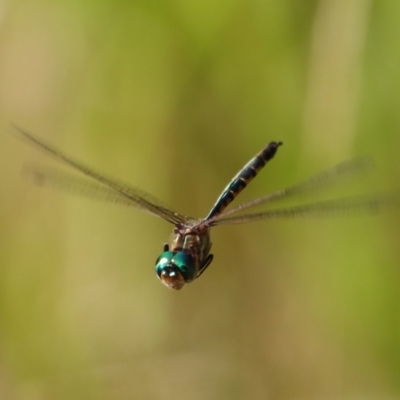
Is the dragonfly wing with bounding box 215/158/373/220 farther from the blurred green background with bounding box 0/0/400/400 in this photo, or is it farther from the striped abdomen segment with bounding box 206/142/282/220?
the blurred green background with bounding box 0/0/400/400

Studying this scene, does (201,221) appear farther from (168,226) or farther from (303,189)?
(168,226)

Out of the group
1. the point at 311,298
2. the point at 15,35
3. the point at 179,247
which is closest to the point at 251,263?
the point at 311,298

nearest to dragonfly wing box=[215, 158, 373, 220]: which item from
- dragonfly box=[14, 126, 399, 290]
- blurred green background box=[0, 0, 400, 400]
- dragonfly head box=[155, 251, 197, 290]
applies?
dragonfly box=[14, 126, 399, 290]

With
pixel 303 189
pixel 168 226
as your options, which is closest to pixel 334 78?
pixel 303 189

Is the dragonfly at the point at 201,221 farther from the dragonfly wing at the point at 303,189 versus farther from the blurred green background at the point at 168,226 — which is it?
the blurred green background at the point at 168,226

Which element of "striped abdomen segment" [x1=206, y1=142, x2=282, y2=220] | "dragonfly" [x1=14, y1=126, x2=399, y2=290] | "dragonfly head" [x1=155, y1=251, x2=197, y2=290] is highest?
"striped abdomen segment" [x1=206, y1=142, x2=282, y2=220]

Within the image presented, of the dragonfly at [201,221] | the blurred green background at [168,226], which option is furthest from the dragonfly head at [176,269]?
the blurred green background at [168,226]
